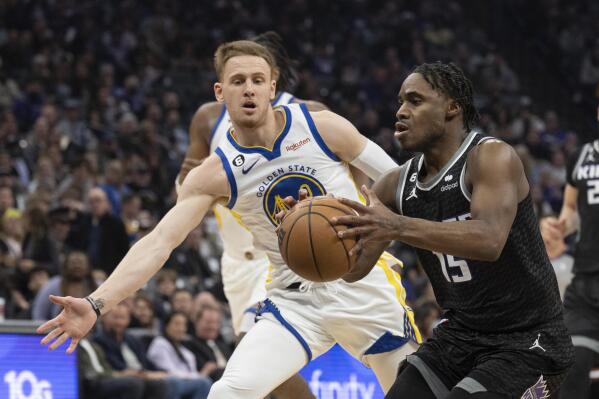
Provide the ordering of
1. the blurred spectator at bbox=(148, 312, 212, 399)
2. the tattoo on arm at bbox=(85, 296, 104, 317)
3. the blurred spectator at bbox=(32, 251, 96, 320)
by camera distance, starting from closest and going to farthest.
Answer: the tattoo on arm at bbox=(85, 296, 104, 317)
the blurred spectator at bbox=(32, 251, 96, 320)
the blurred spectator at bbox=(148, 312, 212, 399)

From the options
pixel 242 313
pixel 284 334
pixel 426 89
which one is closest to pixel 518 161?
pixel 426 89

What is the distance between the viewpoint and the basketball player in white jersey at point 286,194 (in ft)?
15.7

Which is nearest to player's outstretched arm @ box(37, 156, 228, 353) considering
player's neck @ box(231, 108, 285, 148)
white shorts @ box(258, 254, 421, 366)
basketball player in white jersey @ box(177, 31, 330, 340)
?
player's neck @ box(231, 108, 285, 148)

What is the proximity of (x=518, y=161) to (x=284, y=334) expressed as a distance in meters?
1.55

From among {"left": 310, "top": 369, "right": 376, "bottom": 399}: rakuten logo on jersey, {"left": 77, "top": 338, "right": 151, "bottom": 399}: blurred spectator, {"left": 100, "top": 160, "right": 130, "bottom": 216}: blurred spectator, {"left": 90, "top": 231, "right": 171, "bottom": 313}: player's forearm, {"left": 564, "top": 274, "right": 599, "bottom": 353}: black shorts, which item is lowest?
{"left": 310, "top": 369, "right": 376, "bottom": 399}: rakuten logo on jersey

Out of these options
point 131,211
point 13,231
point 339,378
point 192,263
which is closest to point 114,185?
point 131,211

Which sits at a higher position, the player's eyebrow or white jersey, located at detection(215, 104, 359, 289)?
the player's eyebrow

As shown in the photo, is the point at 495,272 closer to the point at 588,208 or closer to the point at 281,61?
the point at 588,208

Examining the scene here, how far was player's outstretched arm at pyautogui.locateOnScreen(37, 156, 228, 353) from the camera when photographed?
415 cm

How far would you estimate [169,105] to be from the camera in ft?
47.9

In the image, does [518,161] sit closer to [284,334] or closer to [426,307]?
[284,334]

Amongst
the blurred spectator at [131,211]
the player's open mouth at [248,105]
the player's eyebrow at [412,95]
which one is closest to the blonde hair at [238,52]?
the player's open mouth at [248,105]

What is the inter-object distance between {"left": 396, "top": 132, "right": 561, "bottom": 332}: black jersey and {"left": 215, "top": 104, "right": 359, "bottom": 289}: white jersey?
0.99 m

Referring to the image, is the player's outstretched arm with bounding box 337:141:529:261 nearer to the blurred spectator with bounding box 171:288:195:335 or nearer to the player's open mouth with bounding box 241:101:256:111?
the player's open mouth with bounding box 241:101:256:111
